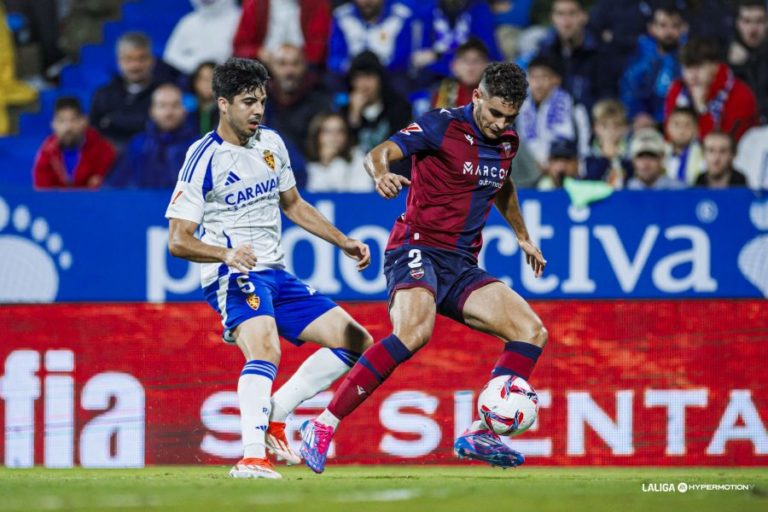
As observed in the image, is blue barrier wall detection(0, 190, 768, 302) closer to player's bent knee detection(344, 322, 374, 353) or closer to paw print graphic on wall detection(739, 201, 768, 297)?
paw print graphic on wall detection(739, 201, 768, 297)

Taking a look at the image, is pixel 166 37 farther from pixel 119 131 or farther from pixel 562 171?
pixel 562 171

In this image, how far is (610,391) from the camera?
9.11 meters

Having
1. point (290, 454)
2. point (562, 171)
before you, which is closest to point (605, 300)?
point (562, 171)

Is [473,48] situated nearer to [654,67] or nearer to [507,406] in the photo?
[654,67]

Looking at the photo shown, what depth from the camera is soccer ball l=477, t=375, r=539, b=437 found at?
6910 millimetres

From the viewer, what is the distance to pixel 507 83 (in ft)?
22.8

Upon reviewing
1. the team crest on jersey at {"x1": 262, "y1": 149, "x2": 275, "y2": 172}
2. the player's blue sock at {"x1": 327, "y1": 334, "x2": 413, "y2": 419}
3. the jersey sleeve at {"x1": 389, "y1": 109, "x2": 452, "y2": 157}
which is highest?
the jersey sleeve at {"x1": 389, "y1": 109, "x2": 452, "y2": 157}

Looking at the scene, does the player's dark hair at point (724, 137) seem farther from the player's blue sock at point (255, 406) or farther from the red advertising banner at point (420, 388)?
the player's blue sock at point (255, 406)

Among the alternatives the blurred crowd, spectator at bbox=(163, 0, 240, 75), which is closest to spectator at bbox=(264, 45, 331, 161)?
the blurred crowd

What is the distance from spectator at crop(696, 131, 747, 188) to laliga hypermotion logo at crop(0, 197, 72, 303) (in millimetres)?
5265

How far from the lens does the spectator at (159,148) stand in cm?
1136

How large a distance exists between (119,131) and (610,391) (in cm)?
551

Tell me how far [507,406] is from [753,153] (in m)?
5.94

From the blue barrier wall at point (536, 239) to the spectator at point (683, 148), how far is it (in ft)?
6.87
